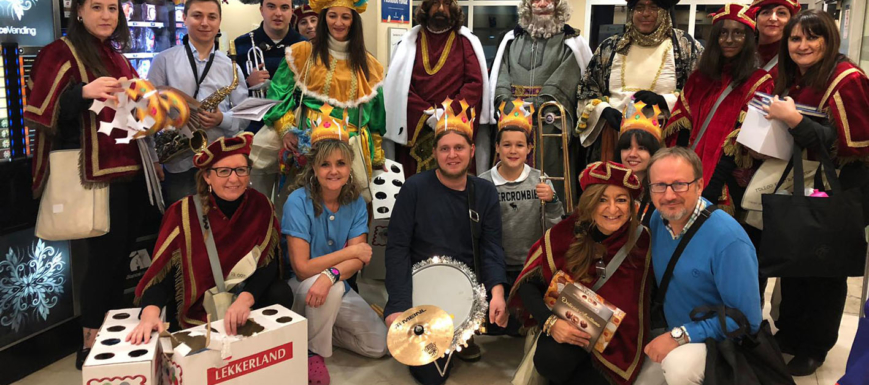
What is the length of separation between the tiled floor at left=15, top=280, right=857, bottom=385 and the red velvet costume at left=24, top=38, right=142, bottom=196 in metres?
0.83

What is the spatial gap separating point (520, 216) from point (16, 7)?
240cm

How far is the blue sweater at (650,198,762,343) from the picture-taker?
2297 millimetres

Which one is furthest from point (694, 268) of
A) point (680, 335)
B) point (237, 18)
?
point (237, 18)

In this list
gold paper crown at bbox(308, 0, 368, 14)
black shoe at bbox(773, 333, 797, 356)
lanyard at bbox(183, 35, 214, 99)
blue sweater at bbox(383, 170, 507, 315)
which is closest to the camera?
blue sweater at bbox(383, 170, 507, 315)

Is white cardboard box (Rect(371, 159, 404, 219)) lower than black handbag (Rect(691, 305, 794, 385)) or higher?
higher

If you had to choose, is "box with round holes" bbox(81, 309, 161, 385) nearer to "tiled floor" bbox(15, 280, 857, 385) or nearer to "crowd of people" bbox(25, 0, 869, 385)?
"crowd of people" bbox(25, 0, 869, 385)

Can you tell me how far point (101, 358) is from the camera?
229cm

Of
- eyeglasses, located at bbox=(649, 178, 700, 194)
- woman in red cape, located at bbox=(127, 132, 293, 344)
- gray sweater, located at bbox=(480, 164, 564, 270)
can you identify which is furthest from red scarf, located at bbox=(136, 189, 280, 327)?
eyeglasses, located at bbox=(649, 178, 700, 194)

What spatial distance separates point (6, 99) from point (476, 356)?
231cm

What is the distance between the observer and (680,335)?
235 centimetres

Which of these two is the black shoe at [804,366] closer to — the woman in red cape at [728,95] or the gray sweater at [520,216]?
the woman in red cape at [728,95]

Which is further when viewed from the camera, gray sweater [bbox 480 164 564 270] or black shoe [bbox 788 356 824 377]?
gray sweater [bbox 480 164 564 270]

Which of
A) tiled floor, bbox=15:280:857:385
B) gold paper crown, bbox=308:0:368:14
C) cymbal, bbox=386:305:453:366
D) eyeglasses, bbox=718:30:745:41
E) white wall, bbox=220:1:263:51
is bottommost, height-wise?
tiled floor, bbox=15:280:857:385

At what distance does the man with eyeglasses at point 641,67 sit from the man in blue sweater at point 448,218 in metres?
1.01
